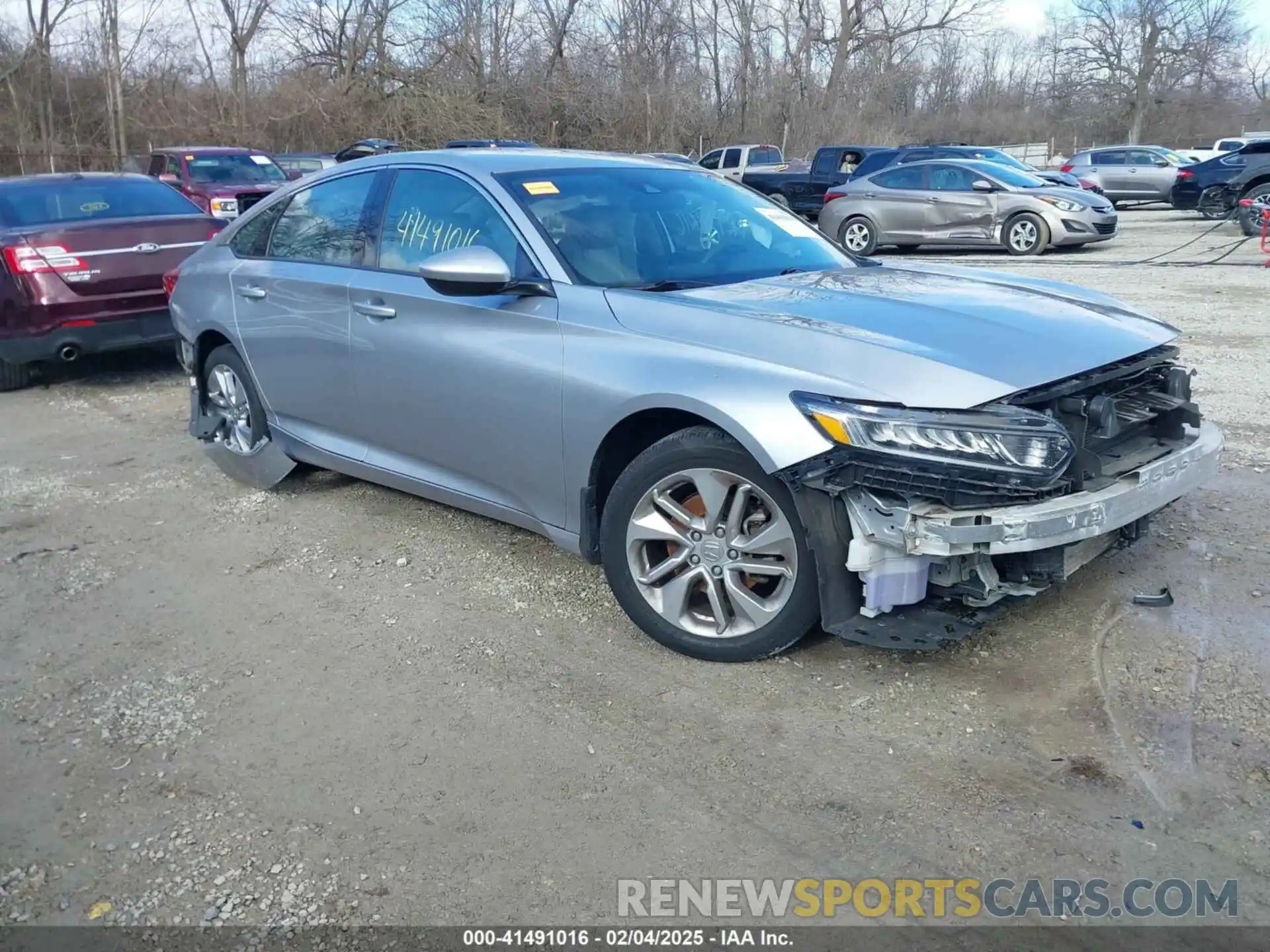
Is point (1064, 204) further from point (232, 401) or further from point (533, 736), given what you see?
point (533, 736)

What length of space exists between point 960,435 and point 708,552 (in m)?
0.92

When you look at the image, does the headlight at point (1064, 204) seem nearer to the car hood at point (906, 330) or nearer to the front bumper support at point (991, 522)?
the car hood at point (906, 330)

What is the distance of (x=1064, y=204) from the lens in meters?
16.2

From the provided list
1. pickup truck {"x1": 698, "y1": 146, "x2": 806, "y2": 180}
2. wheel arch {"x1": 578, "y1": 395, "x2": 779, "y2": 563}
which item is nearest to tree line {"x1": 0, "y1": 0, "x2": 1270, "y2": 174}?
pickup truck {"x1": 698, "y1": 146, "x2": 806, "y2": 180}

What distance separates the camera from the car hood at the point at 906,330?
3.21 m

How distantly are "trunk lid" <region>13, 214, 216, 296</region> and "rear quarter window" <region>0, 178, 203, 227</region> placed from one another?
316mm

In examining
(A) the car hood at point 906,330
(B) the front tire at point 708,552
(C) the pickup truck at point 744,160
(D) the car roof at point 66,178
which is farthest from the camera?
(C) the pickup truck at point 744,160

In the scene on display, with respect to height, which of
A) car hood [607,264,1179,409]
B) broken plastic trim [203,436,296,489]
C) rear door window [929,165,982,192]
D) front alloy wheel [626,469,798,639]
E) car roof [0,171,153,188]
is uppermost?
rear door window [929,165,982,192]

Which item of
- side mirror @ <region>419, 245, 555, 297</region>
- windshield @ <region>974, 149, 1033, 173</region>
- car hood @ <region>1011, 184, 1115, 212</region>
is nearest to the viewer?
side mirror @ <region>419, 245, 555, 297</region>

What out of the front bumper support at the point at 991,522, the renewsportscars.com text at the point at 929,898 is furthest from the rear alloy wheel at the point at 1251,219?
the renewsportscars.com text at the point at 929,898

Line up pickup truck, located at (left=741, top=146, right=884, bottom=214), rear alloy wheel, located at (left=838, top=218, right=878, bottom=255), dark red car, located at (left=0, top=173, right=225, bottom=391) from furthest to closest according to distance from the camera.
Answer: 1. pickup truck, located at (left=741, top=146, right=884, bottom=214)
2. rear alloy wheel, located at (left=838, top=218, right=878, bottom=255)
3. dark red car, located at (left=0, top=173, right=225, bottom=391)

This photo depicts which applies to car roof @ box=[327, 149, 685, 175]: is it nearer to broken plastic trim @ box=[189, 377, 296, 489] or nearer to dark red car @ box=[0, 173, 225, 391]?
broken plastic trim @ box=[189, 377, 296, 489]

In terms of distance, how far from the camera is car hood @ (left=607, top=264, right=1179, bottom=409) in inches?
126

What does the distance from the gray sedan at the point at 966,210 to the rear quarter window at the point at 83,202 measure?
1077 centimetres
